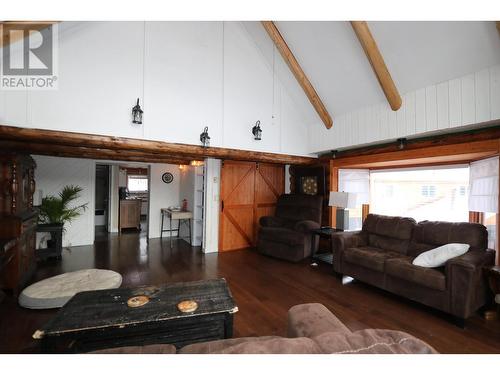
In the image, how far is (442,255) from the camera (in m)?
2.60

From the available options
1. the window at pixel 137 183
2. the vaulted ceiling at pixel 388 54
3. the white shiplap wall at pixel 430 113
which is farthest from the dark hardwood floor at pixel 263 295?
the window at pixel 137 183

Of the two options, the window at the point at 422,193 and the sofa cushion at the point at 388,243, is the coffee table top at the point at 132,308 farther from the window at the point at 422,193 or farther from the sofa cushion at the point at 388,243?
the window at the point at 422,193

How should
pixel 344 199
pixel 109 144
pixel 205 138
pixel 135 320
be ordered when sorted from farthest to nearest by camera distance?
1. pixel 344 199
2. pixel 205 138
3. pixel 109 144
4. pixel 135 320

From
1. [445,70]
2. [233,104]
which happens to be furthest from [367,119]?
[233,104]

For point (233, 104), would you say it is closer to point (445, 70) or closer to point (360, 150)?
point (360, 150)

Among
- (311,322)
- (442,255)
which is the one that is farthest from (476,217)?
(311,322)

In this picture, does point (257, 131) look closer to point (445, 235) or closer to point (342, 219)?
point (342, 219)

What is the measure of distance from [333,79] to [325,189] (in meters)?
2.19

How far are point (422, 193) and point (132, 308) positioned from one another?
505 centimetres

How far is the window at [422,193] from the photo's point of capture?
3.93 m

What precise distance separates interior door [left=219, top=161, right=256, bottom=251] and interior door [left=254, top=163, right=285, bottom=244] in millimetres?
122

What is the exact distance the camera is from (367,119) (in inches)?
156

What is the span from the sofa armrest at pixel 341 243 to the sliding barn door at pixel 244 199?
2299mm
